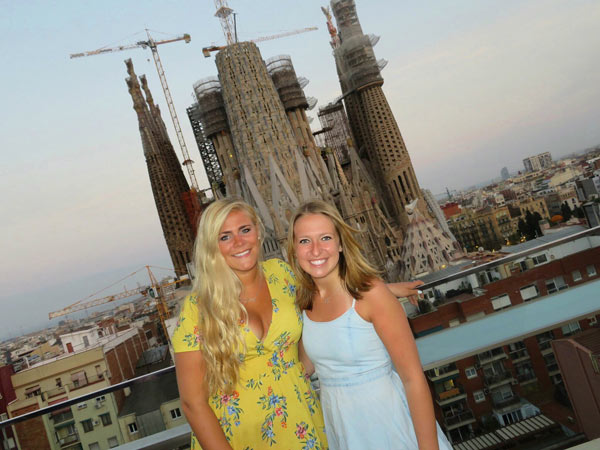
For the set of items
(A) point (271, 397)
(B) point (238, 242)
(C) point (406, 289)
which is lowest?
(A) point (271, 397)

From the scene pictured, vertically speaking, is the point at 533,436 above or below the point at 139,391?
below

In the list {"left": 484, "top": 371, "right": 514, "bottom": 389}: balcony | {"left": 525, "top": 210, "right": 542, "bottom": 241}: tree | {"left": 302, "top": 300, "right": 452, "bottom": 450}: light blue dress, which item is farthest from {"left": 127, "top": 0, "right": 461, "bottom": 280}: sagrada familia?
{"left": 302, "top": 300, "right": 452, "bottom": 450}: light blue dress

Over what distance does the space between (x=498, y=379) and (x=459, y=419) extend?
178 mm

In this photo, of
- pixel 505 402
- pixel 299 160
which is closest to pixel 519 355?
pixel 505 402

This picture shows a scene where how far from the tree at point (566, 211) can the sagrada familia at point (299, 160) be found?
17.2ft

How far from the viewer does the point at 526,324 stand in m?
1.41

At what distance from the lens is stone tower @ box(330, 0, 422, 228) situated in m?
15.4

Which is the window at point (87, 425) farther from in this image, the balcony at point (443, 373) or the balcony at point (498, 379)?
the balcony at point (498, 379)

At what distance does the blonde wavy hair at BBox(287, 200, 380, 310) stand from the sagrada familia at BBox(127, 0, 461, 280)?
1055cm

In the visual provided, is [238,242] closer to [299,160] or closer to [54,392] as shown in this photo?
[54,392]

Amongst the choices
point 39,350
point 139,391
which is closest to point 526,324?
point 139,391

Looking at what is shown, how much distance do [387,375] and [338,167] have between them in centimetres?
1480

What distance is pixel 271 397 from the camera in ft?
3.43

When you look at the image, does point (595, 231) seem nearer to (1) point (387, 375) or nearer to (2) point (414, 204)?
(1) point (387, 375)
